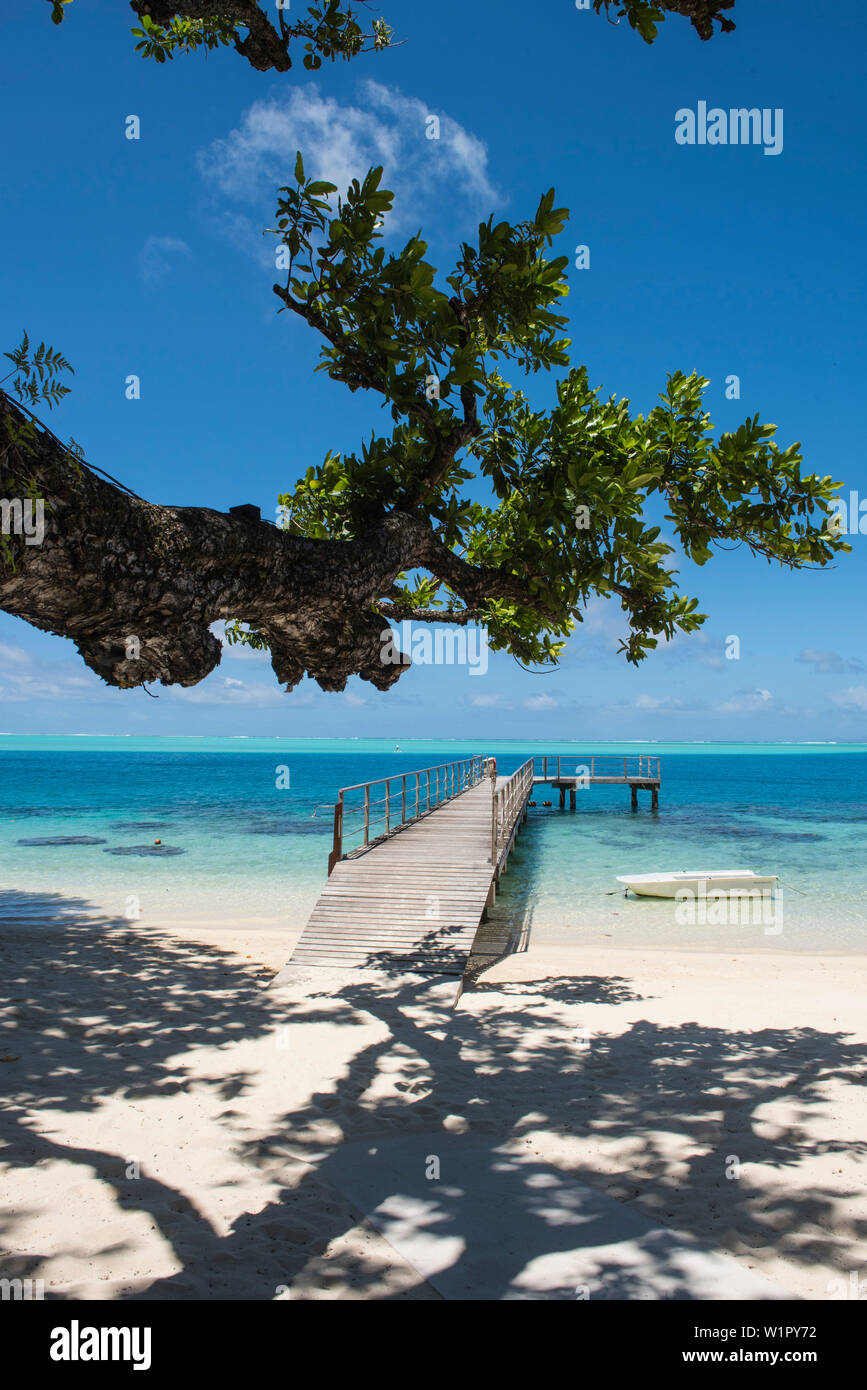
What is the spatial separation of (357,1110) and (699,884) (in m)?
17.8

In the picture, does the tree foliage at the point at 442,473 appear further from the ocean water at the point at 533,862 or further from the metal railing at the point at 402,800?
the ocean water at the point at 533,862

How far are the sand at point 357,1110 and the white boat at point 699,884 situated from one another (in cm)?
972

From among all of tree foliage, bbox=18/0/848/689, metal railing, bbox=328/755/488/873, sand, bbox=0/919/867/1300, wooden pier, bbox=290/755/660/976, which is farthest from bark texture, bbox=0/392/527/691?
metal railing, bbox=328/755/488/873

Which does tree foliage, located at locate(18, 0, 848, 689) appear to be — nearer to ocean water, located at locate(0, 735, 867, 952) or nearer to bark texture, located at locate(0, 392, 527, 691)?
bark texture, located at locate(0, 392, 527, 691)

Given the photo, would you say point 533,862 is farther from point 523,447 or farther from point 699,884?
point 523,447

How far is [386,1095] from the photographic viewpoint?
20.0 ft

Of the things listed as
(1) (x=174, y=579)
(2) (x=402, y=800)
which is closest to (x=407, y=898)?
(2) (x=402, y=800)

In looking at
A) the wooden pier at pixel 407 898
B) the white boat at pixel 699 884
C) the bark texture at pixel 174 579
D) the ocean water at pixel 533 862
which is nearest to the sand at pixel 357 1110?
the wooden pier at pixel 407 898

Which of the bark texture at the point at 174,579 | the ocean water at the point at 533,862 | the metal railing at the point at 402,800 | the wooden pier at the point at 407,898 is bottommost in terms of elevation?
the ocean water at the point at 533,862

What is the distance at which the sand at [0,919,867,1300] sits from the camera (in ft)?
11.9

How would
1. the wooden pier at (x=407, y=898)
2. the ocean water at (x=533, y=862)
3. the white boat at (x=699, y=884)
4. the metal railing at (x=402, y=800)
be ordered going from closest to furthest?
the wooden pier at (x=407, y=898) → the metal railing at (x=402, y=800) → the ocean water at (x=533, y=862) → the white boat at (x=699, y=884)

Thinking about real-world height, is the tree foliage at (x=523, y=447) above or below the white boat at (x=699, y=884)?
above

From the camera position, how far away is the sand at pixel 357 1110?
3641mm

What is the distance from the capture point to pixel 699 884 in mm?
21297
